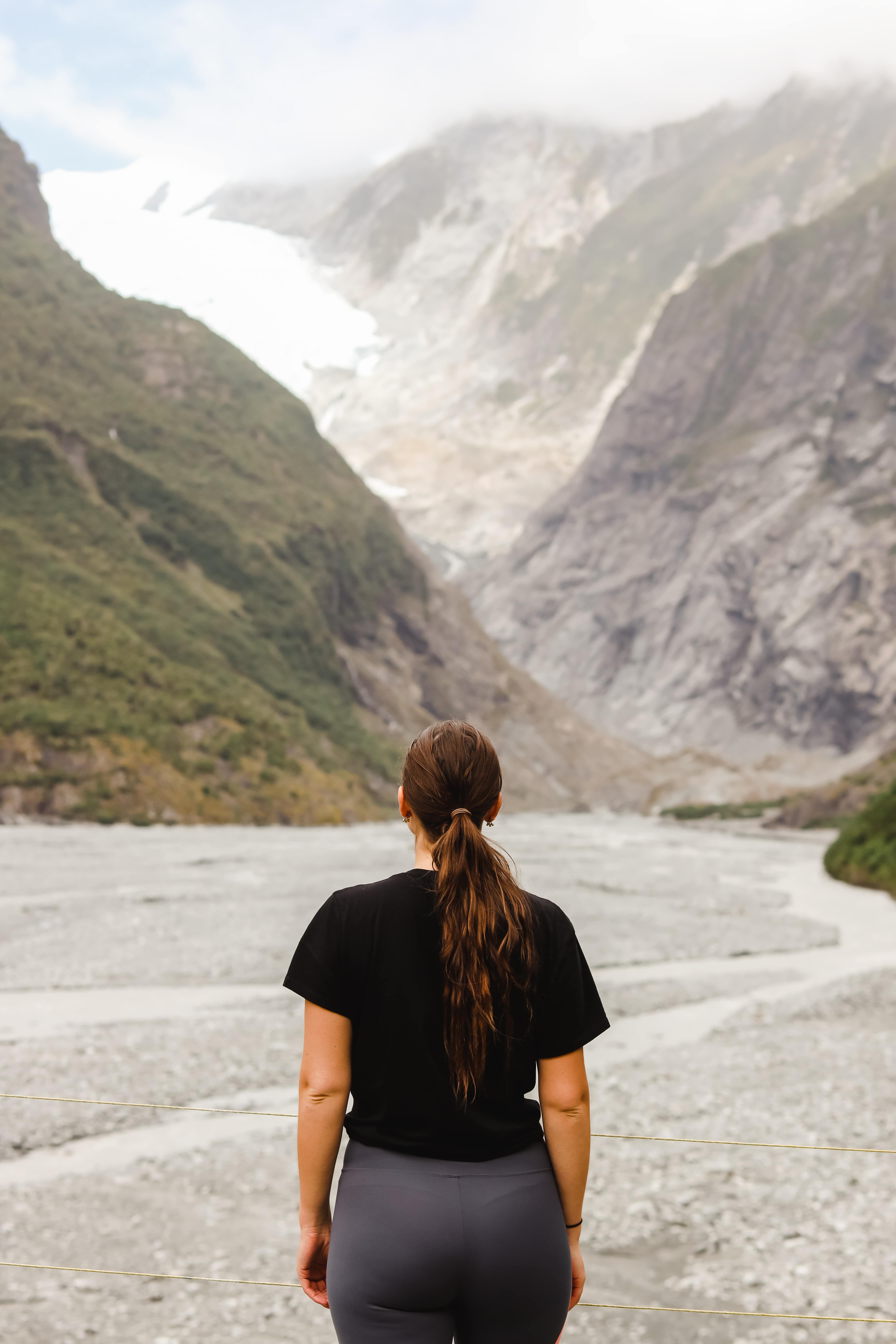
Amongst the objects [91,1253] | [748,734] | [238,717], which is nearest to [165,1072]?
[91,1253]

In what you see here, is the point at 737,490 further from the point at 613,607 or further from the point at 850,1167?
the point at 850,1167

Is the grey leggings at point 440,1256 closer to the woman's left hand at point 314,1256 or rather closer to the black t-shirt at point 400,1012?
the black t-shirt at point 400,1012

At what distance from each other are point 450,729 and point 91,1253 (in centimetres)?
649

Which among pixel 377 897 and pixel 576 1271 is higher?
pixel 377 897

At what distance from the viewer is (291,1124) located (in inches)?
452

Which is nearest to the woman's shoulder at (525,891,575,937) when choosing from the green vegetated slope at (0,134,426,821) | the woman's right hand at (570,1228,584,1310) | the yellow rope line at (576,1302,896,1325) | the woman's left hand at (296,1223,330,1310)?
the woman's right hand at (570,1228,584,1310)

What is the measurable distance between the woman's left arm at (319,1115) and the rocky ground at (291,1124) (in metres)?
4.17

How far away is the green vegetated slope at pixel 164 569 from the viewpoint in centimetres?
6119

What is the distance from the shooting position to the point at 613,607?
16262 cm

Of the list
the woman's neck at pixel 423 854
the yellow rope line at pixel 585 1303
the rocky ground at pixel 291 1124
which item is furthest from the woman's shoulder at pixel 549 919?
the rocky ground at pixel 291 1124

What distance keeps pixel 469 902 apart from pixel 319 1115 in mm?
709

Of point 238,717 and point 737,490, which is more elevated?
point 737,490

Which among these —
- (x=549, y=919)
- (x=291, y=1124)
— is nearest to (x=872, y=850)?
(x=291, y=1124)

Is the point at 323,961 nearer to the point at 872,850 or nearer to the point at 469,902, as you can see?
the point at 469,902
